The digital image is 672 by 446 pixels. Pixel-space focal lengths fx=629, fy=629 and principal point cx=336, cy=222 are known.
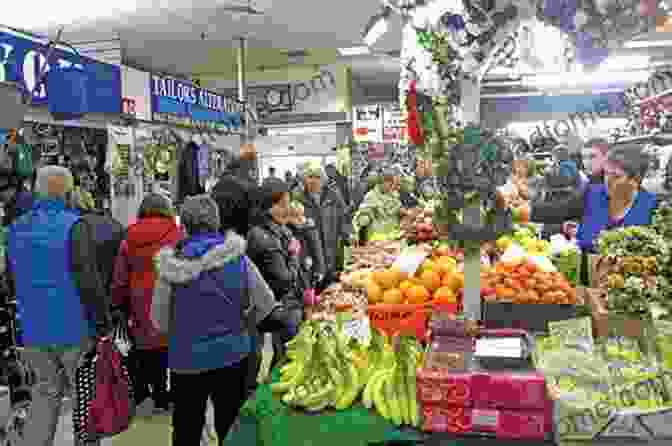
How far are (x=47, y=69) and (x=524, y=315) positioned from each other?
175 inches

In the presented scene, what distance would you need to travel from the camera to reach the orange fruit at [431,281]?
318 cm

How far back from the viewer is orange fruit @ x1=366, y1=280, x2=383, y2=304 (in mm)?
3125

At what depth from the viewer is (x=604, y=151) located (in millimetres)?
5137

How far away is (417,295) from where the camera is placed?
3055 mm

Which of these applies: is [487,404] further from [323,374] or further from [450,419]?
[323,374]

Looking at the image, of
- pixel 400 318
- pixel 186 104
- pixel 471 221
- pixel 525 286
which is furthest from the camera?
pixel 186 104

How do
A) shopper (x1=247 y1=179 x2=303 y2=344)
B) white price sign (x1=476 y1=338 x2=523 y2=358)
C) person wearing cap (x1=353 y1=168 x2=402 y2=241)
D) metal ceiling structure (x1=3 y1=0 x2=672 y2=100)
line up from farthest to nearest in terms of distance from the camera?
metal ceiling structure (x1=3 y1=0 x2=672 y2=100) < person wearing cap (x1=353 y1=168 x2=402 y2=241) < shopper (x1=247 y1=179 x2=303 y2=344) < white price sign (x1=476 y1=338 x2=523 y2=358)

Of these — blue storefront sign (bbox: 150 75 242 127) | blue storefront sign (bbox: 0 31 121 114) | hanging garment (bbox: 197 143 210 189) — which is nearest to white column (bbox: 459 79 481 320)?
blue storefront sign (bbox: 0 31 121 114)

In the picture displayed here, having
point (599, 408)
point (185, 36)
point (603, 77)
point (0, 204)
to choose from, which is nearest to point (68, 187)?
point (0, 204)

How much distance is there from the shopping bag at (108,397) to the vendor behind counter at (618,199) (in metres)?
3.05

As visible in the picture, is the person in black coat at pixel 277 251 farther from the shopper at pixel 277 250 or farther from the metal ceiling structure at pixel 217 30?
the metal ceiling structure at pixel 217 30

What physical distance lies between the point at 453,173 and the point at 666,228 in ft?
3.58

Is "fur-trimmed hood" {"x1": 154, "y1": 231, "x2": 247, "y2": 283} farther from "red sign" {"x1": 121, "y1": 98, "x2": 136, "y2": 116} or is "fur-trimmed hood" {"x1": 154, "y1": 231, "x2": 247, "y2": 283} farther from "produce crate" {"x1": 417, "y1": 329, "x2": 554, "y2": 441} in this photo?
"red sign" {"x1": 121, "y1": 98, "x2": 136, "y2": 116}

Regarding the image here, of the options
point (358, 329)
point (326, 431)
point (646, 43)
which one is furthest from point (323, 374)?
point (646, 43)
